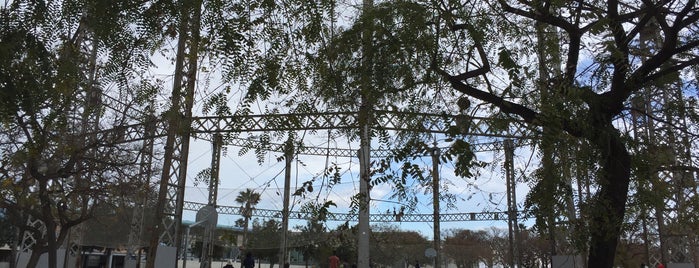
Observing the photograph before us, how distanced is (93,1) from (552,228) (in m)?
4.67

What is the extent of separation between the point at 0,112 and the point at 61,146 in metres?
5.20

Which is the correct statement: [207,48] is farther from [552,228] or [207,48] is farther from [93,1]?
[552,228]

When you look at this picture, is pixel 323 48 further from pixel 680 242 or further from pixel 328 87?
pixel 680 242

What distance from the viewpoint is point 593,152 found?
6148mm

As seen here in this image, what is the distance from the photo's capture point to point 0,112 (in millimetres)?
4746

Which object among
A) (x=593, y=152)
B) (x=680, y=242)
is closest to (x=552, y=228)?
(x=593, y=152)

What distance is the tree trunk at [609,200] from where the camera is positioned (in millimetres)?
5922

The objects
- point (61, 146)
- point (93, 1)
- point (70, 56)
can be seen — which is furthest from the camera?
point (61, 146)

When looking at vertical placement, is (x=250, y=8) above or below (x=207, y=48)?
above

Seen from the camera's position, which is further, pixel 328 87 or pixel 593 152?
pixel 593 152

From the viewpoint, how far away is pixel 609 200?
238 inches

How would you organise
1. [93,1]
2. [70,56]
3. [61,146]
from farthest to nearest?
[61,146], [70,56], [93,1]

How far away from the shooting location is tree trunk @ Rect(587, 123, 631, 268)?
592 cm

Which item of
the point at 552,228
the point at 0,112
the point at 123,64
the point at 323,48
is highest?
the point at 323,48
